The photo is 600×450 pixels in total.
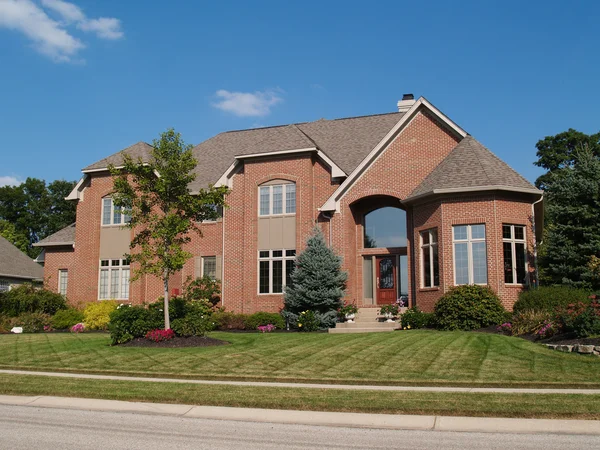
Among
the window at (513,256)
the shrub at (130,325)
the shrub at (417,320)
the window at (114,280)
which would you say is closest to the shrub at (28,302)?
the window at (114,280)

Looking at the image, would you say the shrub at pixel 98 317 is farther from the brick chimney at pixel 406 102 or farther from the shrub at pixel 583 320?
the shrub at pixel 583 320

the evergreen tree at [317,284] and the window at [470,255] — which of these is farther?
the evergreen tree at [317,284]

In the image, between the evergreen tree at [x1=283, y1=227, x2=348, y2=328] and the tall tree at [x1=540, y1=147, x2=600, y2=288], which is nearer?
the tall tree at [x1=540, y1=147, x2=600, y2=288]

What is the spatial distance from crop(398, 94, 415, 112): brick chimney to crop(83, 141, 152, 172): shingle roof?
44.5 feet

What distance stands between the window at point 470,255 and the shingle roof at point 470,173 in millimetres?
1624

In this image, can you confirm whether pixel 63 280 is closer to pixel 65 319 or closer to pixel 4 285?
pixel 65 319

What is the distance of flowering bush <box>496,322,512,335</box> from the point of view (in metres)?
19.5

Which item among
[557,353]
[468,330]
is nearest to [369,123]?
[468,330]

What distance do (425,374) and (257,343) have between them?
23.5 feet

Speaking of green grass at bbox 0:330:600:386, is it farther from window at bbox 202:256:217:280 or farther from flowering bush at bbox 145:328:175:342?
window at bbox 202:256:217:280

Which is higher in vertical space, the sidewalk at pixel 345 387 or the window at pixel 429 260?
the window at pixel 429 260

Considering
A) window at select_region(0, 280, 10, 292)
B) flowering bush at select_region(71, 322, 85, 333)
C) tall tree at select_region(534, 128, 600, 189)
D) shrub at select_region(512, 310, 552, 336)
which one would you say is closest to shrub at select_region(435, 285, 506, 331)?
shrub at select_region(512, 310, 552, 336)

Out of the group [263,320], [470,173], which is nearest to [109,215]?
[263,320]

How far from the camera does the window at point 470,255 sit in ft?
72.7
